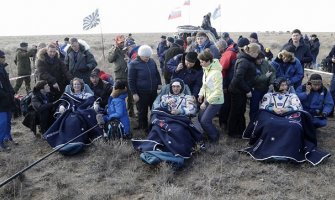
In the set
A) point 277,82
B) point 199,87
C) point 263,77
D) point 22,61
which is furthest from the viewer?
point 22,61

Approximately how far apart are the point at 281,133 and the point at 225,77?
72.8 inches

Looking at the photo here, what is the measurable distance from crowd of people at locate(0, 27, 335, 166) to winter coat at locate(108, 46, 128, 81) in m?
0.03

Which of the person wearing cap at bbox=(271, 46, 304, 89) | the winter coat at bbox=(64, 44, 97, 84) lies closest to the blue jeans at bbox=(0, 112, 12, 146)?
the winter coat at bbox=(64, 44, 97, 84)

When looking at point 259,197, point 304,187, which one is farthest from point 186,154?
point 304,187

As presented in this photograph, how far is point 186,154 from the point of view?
19.4 ft

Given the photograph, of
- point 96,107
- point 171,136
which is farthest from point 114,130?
point 171,136

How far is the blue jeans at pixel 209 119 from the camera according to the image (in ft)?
21.7

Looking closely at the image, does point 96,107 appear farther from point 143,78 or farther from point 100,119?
point 143,78

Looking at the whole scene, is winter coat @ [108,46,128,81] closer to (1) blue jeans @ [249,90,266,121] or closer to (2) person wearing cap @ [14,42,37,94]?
(1) blue jeans @ [249,90,266,121]

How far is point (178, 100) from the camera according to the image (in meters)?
6.95

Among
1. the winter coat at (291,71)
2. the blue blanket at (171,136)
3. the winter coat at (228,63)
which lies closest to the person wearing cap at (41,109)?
the blue blanket at (171,136)

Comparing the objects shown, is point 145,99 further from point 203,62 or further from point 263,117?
point 263,117

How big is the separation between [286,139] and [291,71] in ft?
6.73

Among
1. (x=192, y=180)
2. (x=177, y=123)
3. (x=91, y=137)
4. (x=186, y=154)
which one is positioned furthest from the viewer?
(x=91, y=137)
